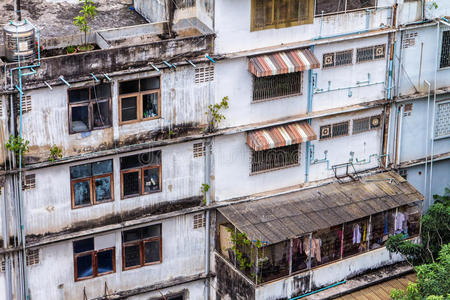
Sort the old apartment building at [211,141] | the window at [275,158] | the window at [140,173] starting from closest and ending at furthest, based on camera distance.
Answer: the old apartment building at [211,141], the window at [140,173], the window at [275,158]

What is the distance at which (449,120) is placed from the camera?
31609mm

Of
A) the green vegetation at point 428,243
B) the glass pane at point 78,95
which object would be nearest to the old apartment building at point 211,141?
the glass pane at point 78,95

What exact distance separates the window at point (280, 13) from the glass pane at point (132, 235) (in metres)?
6.77

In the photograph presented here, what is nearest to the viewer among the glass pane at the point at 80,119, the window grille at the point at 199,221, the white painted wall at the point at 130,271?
the glass pane at the point at 80,119

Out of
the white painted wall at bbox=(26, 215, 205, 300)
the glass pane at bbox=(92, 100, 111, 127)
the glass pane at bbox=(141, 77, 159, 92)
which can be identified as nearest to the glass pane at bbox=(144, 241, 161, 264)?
the white painted wall at bbox=(26, 215, 205, 300)

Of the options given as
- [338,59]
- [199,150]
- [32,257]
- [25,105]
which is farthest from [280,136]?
[32,257]

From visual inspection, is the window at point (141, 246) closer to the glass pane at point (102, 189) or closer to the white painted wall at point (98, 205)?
the white painted wall at point (98, 205)

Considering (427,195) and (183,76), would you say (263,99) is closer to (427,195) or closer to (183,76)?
(183,76)

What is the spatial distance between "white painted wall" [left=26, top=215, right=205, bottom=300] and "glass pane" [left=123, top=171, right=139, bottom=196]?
1272mm

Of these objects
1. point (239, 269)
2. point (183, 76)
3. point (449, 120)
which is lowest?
point (239, 269)

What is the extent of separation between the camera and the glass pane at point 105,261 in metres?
27.5

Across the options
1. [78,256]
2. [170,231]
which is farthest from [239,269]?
[78,256]

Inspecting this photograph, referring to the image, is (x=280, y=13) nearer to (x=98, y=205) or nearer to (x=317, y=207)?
(x=317, y=207)

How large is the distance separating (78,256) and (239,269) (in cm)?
476
